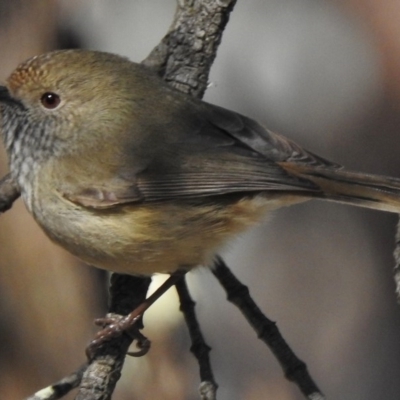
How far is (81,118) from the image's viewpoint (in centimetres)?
396

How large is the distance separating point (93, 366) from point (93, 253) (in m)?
0.43

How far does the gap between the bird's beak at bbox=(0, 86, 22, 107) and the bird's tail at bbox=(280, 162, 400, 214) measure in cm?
113

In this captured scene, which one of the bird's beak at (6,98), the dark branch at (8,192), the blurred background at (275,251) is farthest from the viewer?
the blurred background at (275,251)

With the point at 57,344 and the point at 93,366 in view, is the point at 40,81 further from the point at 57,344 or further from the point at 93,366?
the point at 57,344

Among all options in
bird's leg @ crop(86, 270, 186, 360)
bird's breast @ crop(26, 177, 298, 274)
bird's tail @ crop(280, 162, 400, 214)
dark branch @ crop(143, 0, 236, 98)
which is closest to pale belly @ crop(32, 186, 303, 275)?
bird's breast @ crop(26, 177, 298, 274)

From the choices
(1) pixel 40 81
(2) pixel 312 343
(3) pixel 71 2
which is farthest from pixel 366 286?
(1) pixel 40 81

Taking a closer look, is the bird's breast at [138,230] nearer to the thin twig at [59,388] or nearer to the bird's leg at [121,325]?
the bird's leg at [121,325]

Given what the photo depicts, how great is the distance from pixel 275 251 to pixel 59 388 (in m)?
2.67

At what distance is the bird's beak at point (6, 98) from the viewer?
3928mm

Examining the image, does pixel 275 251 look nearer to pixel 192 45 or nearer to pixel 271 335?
pixel 192 45

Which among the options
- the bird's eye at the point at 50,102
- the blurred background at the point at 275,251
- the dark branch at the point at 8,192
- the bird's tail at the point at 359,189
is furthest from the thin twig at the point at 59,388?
the blurred background at the point at 275,251

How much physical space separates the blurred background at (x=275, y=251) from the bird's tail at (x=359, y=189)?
2.04m

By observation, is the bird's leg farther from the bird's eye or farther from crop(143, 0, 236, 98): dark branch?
crop(143, 0, 236, 98): dark branch

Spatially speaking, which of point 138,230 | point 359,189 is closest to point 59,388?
point 138,230
